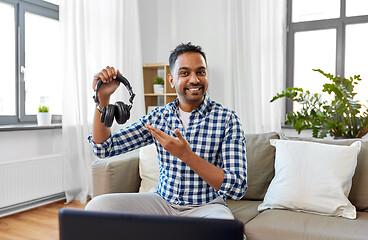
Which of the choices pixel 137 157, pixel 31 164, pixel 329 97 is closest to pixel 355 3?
pixel 329 97

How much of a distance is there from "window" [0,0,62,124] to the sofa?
5.83 feet

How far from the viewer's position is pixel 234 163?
4.24ft

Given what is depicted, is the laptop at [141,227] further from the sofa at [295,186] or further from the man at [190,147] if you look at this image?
the sofa at [295,186]

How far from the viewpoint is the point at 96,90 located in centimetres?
126

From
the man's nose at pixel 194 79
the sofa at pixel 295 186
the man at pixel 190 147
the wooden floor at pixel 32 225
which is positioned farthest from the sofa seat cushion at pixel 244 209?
the wooden floor at pixel 32 225

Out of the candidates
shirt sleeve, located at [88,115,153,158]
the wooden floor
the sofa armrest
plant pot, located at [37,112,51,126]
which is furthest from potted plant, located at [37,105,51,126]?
shirt sleeve, located at [88,115,153,158]

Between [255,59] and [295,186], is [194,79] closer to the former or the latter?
[295,186]

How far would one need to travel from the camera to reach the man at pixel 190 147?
4.09 ft

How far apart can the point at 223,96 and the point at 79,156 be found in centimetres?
175

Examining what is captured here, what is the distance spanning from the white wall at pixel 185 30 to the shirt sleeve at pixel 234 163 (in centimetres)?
263

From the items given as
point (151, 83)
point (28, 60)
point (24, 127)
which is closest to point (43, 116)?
point (24, 127)

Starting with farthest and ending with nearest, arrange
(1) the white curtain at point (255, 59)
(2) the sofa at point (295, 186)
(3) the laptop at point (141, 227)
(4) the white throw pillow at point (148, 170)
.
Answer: (1) the white curtain at point (255, 59), (4) the white throw pillow at point (148, 170), (2) the sofa at point (295, 186), (3) the laptop at point (141, 227)

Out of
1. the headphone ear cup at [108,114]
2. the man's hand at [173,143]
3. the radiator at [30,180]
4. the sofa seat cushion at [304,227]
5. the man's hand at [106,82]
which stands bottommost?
the radiator at [30,180]

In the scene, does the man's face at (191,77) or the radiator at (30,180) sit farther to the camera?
the radiator at (30,180)
